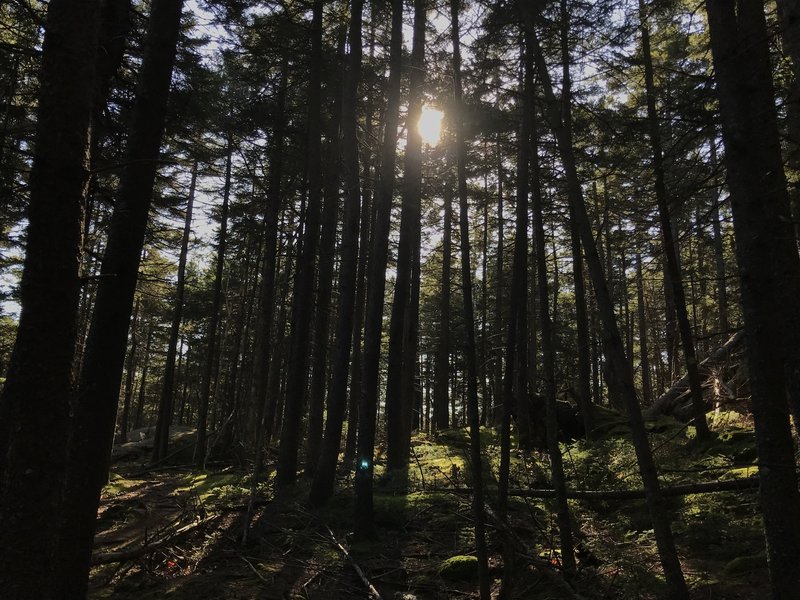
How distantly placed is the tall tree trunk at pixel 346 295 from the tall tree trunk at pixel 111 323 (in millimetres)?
4794

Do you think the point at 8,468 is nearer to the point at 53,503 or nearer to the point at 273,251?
the point at 53,503

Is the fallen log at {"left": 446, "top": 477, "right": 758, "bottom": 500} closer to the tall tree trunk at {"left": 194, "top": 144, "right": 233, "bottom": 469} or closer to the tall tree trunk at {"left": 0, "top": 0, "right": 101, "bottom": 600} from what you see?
the tall tree trunk at {"left": 0, "top": 0, "right": 101, "bottom": 600}

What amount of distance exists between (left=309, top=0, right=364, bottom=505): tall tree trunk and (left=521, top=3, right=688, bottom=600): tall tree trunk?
15.9 feet

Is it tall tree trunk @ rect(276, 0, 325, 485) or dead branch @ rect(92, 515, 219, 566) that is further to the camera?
tall tree trunk @ rect(276, 0, 325, 485)

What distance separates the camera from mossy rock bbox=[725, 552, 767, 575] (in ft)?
18.5

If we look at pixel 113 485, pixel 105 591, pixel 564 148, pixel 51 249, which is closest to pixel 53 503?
pixel 51 249

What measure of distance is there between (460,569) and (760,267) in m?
5.23

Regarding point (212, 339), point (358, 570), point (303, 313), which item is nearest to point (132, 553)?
point (358, 570)

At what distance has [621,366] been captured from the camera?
5449 mm

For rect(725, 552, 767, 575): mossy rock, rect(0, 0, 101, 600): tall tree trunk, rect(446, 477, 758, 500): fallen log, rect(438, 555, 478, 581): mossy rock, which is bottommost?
rect(438, 555, 478, 581): mossy rock

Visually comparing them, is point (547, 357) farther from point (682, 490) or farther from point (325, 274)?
point (325, 274)

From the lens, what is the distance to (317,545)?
8.78 m

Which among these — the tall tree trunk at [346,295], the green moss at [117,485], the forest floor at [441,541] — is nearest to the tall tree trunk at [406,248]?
the tall tree trunk at [346,295]

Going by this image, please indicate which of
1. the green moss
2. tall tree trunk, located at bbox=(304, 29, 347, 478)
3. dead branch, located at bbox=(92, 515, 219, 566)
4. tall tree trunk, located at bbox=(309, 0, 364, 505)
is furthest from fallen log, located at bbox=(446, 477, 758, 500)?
the green moss
